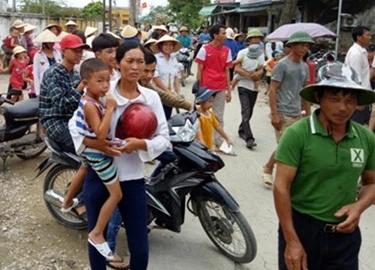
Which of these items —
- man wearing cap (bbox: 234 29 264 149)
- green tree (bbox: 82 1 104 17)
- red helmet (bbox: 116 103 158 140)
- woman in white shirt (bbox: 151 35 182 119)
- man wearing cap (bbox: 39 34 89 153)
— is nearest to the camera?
red helmet (bbox: 116 103 158 140)

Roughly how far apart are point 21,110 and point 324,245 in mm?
4175

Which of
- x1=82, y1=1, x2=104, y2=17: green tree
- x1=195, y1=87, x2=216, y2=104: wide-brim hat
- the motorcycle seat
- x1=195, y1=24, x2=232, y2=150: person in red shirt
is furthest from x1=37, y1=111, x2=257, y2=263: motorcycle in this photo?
x1=82, y1=1, x2=104, y2=17: green tree

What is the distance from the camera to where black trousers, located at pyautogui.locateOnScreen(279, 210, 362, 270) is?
7.39ft

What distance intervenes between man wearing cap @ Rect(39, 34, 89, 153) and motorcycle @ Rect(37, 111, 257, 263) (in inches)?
10.7

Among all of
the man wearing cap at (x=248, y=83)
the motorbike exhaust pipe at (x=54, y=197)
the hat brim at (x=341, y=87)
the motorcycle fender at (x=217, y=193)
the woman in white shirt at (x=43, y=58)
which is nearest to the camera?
the hat brim at (x=341, y=87)

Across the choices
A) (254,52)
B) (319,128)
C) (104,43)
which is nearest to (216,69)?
(254,52)

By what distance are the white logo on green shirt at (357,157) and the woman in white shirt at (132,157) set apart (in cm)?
109

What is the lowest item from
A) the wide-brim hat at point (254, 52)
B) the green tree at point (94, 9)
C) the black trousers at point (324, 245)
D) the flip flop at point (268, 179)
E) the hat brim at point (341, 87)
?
the flip flop at point (268, 179)

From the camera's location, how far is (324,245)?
2260 millimetres

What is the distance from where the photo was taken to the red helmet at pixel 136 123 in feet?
8.75

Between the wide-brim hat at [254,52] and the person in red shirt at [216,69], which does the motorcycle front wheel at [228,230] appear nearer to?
the person in red shirt at [216,69]

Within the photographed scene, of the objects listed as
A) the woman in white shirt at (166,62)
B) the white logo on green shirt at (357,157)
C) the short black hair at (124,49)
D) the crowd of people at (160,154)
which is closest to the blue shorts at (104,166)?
the crowd of people at (160,154)

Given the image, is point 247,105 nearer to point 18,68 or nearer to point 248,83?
point 248,83

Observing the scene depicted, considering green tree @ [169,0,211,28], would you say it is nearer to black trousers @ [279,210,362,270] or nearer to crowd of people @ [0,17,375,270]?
crowd of people @ [0,17,375,270]
